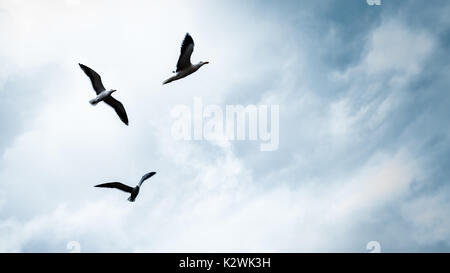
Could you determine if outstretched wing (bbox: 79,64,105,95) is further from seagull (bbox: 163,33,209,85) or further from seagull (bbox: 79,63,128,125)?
seagull (bbox: 163,33,209,85)

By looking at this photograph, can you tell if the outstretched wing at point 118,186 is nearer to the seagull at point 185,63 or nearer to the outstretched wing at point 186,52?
the seagull at point 185,63

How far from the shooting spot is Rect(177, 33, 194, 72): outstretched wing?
82.3 ft

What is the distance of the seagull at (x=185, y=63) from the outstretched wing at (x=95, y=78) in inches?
182

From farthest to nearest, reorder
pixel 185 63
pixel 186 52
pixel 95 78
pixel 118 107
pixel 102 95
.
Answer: pixel 118 107
pixel 102 95
pixel 95 78
pixel 185 63
pixel 186 52

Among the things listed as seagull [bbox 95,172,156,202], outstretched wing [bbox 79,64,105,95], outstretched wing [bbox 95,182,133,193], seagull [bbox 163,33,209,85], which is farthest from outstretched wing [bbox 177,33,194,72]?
outstretched wing [bbox 95,182,133,193]

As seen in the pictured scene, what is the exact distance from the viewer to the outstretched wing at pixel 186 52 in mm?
25094

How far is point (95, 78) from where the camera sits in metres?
27.8

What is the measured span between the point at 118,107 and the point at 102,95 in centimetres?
141

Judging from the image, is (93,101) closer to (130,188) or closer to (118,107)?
(118,107)

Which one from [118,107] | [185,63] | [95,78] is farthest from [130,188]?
[185,63]
